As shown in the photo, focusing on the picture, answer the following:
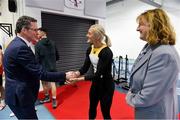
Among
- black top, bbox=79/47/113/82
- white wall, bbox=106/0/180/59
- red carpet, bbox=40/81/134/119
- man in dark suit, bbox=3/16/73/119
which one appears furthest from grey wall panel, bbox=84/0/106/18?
white wall, bbox=106/0/180/59

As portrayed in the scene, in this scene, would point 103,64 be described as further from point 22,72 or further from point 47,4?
point 47,4

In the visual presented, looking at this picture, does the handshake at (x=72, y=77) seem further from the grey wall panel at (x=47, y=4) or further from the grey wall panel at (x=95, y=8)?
the grey wall panel at (x=95, y=8)

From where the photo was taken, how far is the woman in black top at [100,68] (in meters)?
2.25

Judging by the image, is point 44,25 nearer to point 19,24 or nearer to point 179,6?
point 19,24

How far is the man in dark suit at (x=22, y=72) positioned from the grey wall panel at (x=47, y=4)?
262cm

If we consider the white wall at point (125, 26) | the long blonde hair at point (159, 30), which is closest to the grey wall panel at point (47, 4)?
the long blonde hair at point (159, 30)

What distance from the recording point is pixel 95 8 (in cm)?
600

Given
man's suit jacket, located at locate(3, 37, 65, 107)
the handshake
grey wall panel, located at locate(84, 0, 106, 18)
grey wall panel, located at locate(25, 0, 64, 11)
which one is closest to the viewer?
man's suit jacket, located at locate(3, 37, 65, 107)

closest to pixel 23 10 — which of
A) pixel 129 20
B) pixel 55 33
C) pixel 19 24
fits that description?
pixel 55 33

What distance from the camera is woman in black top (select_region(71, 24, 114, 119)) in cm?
225

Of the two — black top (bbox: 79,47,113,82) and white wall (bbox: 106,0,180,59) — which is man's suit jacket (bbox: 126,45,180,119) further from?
white wall (bbox: 106,0,180,59)

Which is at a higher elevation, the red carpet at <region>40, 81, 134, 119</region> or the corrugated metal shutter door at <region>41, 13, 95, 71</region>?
the corrugated metal shutter door at <region>41, 13, 95, 71</region>

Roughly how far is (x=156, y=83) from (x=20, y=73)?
4.05 ft

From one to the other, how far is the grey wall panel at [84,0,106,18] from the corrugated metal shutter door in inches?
10.8
